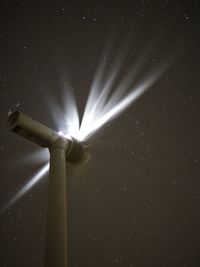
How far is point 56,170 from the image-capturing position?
669 millimetres

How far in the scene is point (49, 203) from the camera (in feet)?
2.05

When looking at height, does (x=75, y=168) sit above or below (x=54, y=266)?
above

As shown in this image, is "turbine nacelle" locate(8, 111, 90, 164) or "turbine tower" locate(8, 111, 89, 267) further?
"turbine nacelle" locate(8, 111, 90, 164)

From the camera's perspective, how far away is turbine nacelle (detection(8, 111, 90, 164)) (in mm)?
709

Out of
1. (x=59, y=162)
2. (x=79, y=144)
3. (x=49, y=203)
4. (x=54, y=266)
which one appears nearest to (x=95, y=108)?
(x=79, y=144)

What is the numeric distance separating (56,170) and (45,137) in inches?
4.6

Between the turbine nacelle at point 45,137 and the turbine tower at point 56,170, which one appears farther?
the turbine nacelle at point 45,137

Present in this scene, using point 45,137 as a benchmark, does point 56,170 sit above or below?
below

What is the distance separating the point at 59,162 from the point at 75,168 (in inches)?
6.3

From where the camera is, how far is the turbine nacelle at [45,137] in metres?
0.71

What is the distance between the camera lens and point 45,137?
0.74m

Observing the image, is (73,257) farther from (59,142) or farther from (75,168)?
(59,142)

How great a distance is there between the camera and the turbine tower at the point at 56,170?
0.56 meters

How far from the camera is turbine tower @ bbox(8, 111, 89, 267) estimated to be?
560mm
